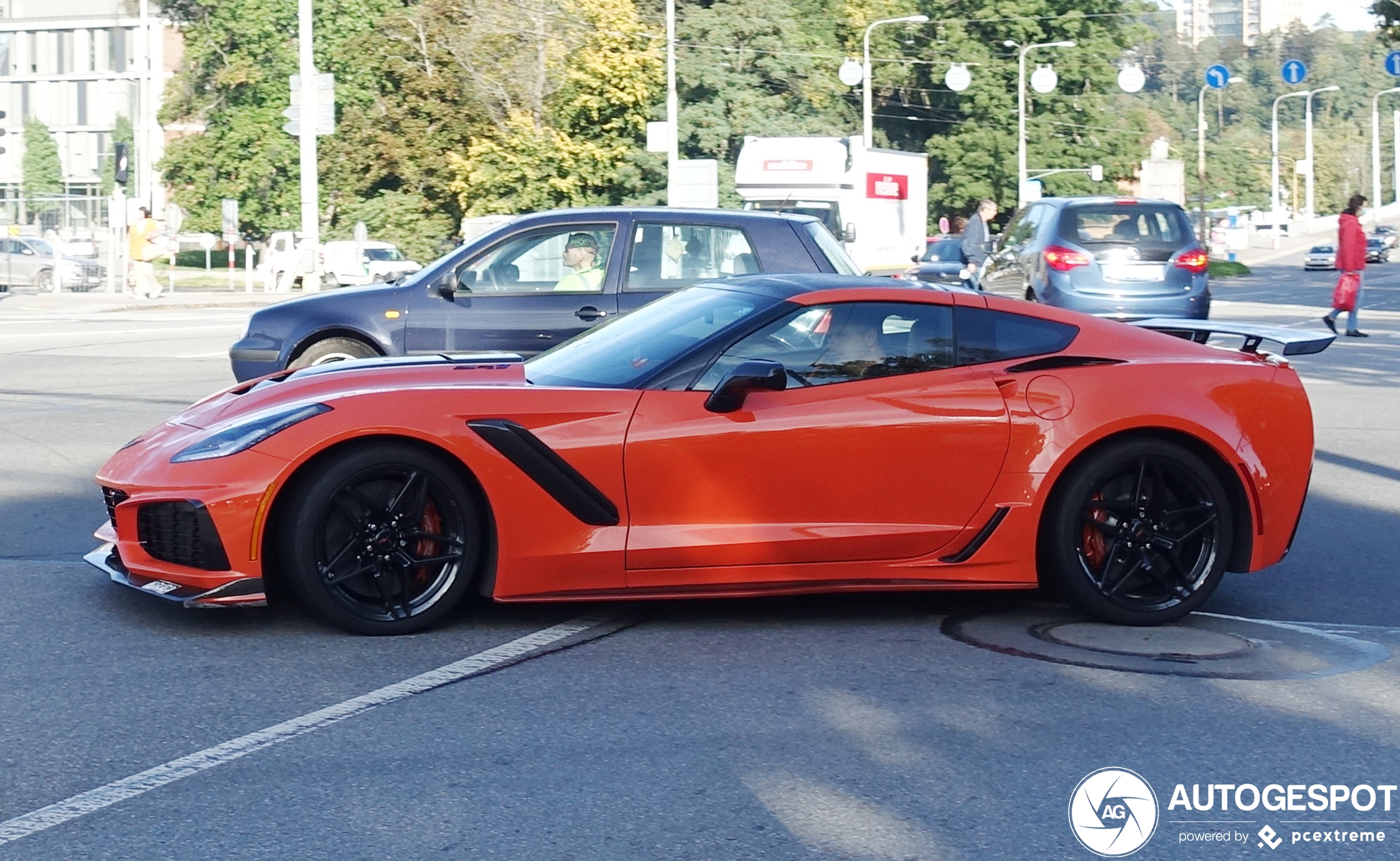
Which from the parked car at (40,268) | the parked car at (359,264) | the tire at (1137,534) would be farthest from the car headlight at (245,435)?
the parked car at (40,268)

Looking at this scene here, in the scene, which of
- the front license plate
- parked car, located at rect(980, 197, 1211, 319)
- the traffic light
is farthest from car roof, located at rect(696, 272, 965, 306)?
the traffic light

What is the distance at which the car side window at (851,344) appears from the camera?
602 centimetres

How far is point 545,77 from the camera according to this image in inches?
1918

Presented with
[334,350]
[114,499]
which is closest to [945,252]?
[334,350]

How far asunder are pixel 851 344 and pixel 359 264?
37008mm

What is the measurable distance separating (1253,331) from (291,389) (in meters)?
3.81

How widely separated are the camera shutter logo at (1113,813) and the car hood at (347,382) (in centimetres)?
260

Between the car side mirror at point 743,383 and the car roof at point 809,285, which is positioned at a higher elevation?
the car roof at point 809,285

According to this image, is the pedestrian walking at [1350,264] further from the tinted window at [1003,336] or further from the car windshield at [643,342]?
the car windshield at [643,342]

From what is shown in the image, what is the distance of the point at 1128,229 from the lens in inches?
658

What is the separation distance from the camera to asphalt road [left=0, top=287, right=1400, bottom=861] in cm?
395

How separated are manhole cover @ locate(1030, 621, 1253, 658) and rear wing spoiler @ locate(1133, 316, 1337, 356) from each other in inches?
48.2

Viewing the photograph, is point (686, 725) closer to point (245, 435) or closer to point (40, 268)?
point (245, 435)

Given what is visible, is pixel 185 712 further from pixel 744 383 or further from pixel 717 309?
pixel 717 309
